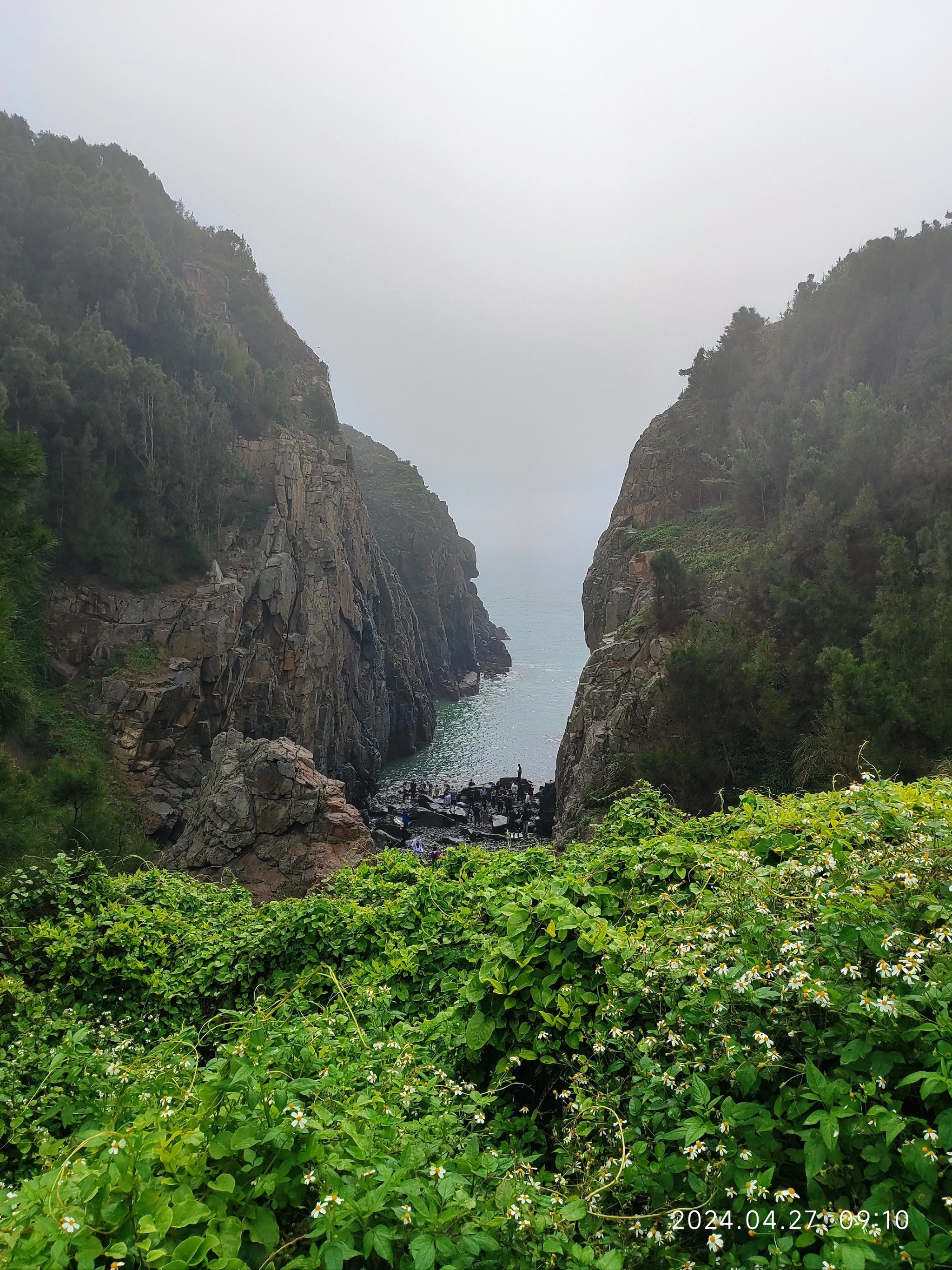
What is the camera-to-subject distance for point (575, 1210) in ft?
6.57

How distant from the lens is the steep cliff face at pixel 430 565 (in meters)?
70.5

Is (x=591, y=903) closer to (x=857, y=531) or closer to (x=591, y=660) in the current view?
(x=857, y=531)

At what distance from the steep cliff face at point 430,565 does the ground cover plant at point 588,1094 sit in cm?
6393

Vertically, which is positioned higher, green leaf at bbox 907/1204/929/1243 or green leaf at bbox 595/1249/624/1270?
green leaf at bbox 907/1204/929/1243

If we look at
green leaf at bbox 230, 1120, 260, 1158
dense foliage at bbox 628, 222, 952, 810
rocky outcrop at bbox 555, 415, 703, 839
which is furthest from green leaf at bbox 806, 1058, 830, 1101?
rocky outcrop at bbox 555, 415, 703, 839

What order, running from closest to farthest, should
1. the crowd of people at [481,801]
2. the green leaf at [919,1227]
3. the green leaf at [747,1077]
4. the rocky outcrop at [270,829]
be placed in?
the green leaf at [919,1227] < the green leaf at [747,1077] < the rocky outcrop at [270,829] < the crowd of people at [481,801]

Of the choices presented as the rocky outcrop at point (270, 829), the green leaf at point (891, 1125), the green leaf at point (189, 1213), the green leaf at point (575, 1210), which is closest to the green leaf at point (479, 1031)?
the green leaf at point (575, 1210)

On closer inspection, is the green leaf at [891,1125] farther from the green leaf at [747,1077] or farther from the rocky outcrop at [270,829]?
the rocky outcrop at [270,829]

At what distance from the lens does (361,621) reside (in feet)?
140

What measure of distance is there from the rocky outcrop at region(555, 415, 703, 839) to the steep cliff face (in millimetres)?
38592

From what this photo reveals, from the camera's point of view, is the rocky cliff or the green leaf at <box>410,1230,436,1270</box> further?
the rocky cliff

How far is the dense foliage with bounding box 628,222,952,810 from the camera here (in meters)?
12.7

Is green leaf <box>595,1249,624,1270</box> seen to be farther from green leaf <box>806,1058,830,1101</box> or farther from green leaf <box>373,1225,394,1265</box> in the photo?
green leaf <box>806,1058,830,1101</box>

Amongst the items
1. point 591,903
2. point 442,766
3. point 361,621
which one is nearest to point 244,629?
point 361,621
